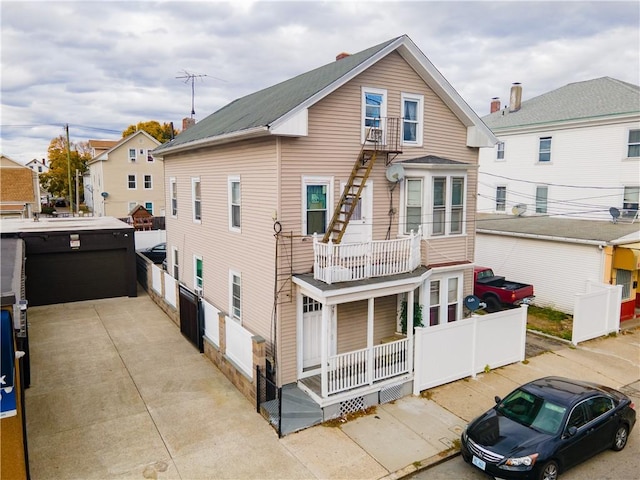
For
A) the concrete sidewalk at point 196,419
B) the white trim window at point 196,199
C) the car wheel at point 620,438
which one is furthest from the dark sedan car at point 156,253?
the car wheel at point 620,438

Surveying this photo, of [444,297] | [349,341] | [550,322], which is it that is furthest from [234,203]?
[550,322]

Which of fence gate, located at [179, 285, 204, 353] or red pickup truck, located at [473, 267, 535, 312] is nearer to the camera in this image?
fence gate, located at [179, 285, 204, 353]

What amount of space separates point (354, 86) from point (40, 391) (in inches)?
456

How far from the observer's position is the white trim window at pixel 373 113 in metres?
12.6

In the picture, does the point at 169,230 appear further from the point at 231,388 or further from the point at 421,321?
the point at 421,321

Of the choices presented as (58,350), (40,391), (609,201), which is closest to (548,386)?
(40,391)

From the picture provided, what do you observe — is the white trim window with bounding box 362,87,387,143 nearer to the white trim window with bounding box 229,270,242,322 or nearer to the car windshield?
the white trim window with bounding box 229,270,242,322

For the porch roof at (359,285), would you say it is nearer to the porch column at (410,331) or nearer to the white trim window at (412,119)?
the porch column at (410,331)

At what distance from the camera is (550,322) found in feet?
59.7

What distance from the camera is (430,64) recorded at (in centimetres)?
1312

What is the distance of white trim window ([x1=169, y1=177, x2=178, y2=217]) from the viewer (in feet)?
63.4

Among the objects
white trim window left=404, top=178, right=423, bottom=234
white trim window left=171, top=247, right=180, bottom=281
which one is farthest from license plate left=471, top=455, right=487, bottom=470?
white trim window left=171, top=247, right=180, bottom=281

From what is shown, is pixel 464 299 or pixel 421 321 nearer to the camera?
pixel 421 321

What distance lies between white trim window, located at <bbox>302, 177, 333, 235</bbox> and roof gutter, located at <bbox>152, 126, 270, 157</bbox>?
5.46 ft
